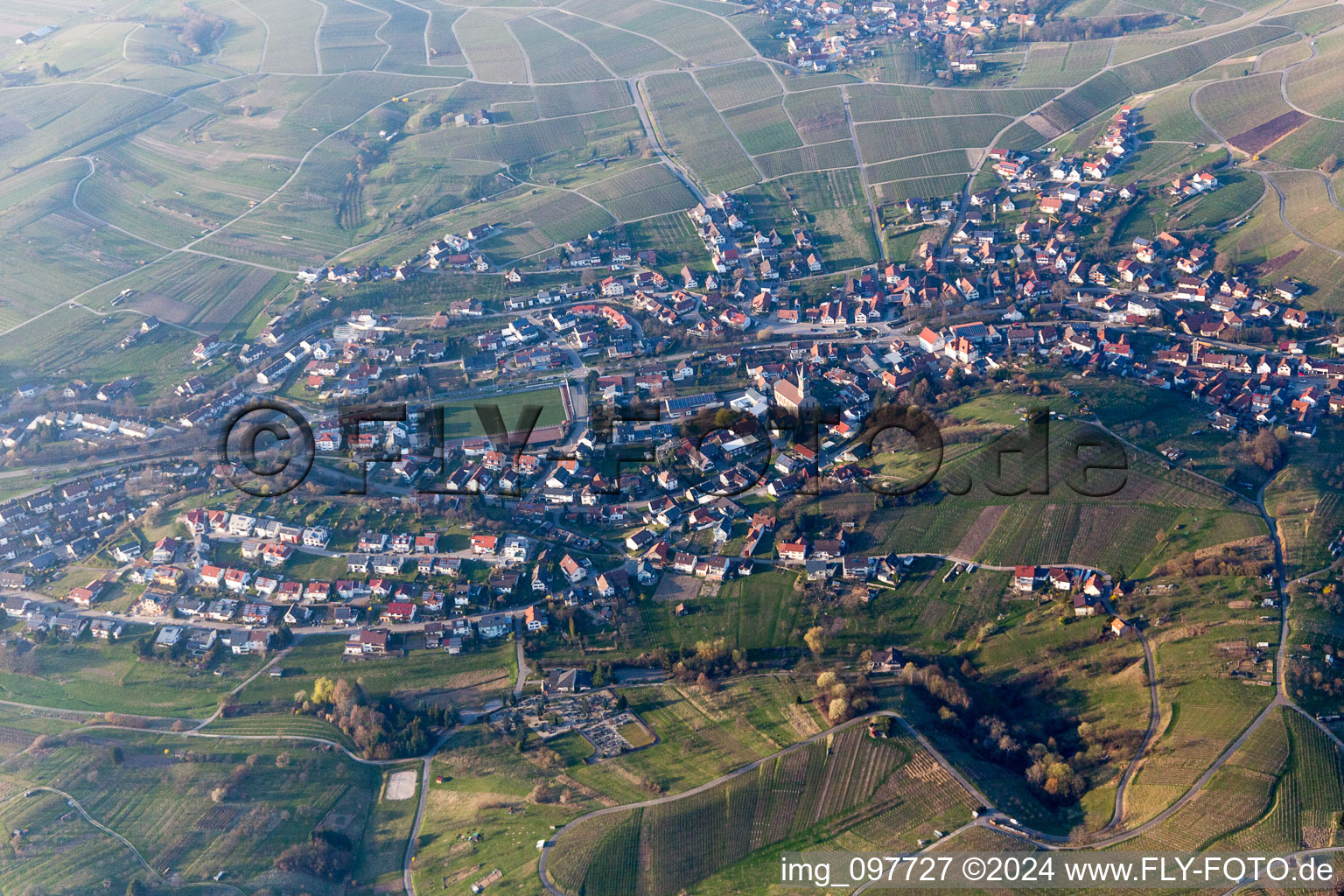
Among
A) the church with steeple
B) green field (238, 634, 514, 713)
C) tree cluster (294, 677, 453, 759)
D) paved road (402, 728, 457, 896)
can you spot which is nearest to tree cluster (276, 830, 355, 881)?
paved road (402, 728, 457, 896)

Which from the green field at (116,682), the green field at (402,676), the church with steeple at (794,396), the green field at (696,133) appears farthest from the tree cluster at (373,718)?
the green field at (696,133)

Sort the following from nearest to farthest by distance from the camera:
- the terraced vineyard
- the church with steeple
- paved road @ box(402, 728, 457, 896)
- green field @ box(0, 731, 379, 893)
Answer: the terraced vineyard < paved road @ box(402, 728, 457, 896) < green field @ box(0, 731, 379, 893) < the church with steeple

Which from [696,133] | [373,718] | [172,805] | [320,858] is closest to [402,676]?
[373,718]

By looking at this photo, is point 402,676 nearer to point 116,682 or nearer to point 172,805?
point 172,805

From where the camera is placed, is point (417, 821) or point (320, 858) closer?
point (320, 858)

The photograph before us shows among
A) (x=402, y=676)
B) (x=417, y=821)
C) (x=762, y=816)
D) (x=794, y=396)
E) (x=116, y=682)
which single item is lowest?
(x=417, y=821)

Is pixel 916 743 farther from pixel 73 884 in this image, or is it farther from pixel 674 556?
pixel 73 884

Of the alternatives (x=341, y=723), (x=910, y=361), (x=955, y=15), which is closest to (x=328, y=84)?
(x=955, y=15)

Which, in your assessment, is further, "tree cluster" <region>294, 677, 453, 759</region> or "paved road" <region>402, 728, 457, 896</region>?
"tree cluster" <region>294, 677, 453, 759</region>

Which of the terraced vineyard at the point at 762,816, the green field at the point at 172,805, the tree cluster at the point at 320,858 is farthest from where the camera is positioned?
the green field at the point at 172,805

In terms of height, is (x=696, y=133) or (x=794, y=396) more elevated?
(x=696, y=133)

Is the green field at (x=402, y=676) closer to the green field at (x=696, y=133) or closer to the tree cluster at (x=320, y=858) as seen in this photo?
the tree cluster at (x=320, y=858)

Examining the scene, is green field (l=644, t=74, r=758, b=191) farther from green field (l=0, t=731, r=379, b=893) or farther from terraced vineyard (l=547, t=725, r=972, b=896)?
green field (l=0, t=731, r=379, b=893)
